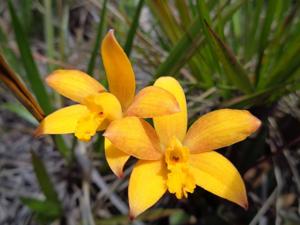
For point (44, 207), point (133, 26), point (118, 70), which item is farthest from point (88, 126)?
point (44, 207)

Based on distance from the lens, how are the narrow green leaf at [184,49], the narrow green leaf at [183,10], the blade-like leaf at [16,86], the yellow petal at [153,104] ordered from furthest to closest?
the narrow green leaf at [183,10]
the narrow green leaf at [184,49]
the blade-like leaf at [16,86]
the yellow petal at [153,104]

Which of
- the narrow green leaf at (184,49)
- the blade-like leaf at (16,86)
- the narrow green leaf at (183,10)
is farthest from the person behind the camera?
the narrow green leaf at (183,10)

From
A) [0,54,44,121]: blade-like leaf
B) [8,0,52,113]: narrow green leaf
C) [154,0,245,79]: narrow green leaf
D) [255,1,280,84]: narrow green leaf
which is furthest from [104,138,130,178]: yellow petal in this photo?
[255,1,280,84]: narrow green leaf

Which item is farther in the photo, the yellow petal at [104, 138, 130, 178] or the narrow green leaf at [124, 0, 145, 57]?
the narrow green leaf at [124, 0, 145, 57]

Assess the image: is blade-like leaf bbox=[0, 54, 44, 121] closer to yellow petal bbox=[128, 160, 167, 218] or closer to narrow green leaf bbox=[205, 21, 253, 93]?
yellow petal bbox=[128, 160, 167, 218]

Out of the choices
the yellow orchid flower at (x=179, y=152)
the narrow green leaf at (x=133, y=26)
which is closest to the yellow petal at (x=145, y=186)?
the yellow orchid flower at (x=179, y=152)

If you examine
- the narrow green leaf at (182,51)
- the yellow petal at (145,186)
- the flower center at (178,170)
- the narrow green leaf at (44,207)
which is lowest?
the narrow green leaf at (44,207)

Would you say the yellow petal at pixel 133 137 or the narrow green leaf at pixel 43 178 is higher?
the yellow petal at pixel 133 137

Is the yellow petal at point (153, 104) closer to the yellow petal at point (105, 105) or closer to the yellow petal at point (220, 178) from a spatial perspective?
the yellow petal at point (105, 105)
